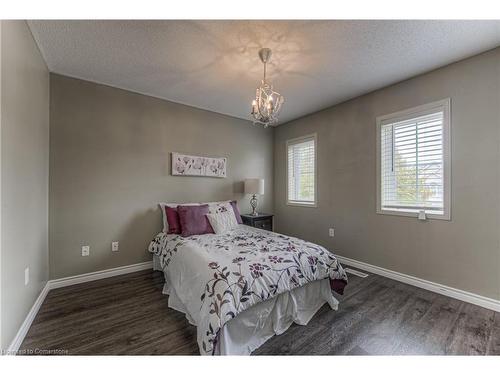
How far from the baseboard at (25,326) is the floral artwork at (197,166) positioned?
6.44 feet

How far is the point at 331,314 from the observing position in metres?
1.95

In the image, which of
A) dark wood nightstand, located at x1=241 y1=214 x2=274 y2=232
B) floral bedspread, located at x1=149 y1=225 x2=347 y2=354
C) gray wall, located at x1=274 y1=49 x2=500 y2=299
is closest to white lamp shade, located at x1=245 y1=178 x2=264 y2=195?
dark wood nightstand, located at x1=241 y1=214 x2=274 y2=232

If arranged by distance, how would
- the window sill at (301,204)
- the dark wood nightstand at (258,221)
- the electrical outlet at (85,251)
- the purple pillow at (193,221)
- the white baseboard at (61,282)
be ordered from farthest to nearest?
the window sill at (301,204) < the dark wood nightstand at (258,221) < the purple pillow at (193,221) < the electrical outlet at (85,251) < the white baseboard at (61,282)

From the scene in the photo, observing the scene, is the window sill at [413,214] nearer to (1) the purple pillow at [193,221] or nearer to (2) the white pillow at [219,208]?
(2) the white pillow at [219,208]

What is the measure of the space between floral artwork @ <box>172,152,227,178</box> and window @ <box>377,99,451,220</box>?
2432mm

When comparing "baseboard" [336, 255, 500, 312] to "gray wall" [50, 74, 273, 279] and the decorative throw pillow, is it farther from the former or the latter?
"gray wall" [50, 74, 273, 279]

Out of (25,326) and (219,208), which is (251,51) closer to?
(219,208)

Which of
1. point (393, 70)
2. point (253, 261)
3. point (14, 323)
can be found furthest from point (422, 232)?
point (14, 323)

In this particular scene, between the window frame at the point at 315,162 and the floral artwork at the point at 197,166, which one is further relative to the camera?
the window frame at the point at 315,162

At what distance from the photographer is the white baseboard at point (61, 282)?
152cm

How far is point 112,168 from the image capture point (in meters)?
2.78

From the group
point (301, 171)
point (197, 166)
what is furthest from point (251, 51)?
point (301, 171)

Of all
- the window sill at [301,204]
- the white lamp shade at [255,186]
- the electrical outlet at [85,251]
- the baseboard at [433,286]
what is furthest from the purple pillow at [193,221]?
the baseboard at [433,286]
